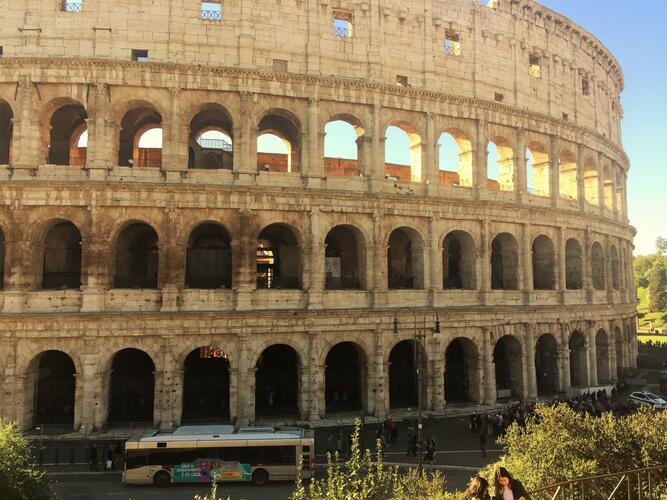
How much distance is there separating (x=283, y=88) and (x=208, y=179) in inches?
230

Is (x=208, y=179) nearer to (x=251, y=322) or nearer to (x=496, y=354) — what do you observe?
(x=251, y=322)

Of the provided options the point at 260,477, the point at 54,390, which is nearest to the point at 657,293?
the point at 260,477

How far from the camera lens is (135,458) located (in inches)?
711

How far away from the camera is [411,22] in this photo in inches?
1096

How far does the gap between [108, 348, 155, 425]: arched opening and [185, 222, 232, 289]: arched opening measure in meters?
4.92

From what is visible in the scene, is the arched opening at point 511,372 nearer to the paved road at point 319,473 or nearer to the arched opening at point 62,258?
the paved road at point 319,473

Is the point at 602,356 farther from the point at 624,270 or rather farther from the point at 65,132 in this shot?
the point at 65,132

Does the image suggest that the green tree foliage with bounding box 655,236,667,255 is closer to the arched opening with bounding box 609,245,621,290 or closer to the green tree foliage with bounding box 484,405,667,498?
the arched opening with bounding box 609,245,621,290

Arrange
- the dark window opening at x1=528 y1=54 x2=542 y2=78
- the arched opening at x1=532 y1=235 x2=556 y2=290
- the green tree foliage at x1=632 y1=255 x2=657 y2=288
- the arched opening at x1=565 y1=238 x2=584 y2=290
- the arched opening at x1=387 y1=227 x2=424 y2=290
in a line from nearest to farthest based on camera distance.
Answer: the arched opening at x1=387 y1=227 x2=424 y2=290
the arched opening at x1=532 y1=235 x2=556 y2=290
the dark window opening at x1=528 y1=54 x2=542 y2=78
the arched opening at x1=565 y1=238 x2=584 y2=290
the green tree foliage at x1=632 y1=255 x2=657 y2=288

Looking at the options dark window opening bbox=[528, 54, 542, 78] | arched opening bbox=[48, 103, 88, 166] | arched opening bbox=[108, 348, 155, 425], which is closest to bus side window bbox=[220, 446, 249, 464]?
arched opening bbox=[108, 348, 155, 425]

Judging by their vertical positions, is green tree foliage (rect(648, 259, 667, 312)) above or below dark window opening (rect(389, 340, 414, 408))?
above

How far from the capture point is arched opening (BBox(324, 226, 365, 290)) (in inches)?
Answer: 1089

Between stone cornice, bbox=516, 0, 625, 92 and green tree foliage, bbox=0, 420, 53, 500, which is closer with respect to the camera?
green tree foliage, bbox=0, 420, 53, 500

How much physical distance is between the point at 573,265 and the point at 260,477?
963 inches
